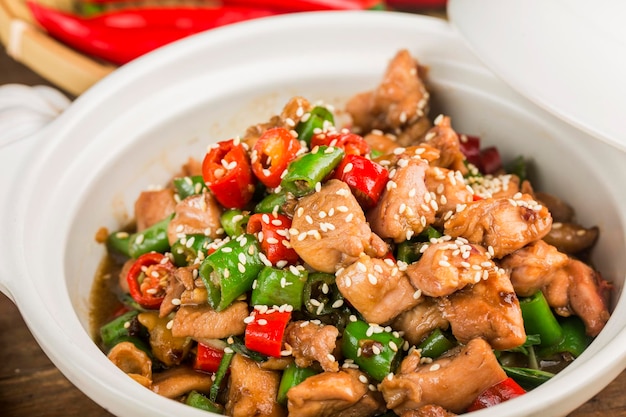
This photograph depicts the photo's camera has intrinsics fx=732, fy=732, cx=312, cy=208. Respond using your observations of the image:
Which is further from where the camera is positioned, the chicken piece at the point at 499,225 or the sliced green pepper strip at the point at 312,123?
the sliced green pepper strip at the point at 312,123

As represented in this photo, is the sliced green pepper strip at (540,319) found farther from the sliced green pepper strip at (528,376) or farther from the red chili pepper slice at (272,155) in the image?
the red chili pepper slice at (272,155)

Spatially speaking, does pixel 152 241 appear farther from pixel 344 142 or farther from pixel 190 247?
pixel 344 142

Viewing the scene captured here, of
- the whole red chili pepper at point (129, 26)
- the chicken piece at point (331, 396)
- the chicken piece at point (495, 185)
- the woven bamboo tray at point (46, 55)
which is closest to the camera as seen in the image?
the chicken piece at point (331, 396)

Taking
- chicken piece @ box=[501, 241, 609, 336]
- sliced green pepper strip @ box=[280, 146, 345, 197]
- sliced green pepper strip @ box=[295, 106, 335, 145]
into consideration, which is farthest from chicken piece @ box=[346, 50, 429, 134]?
chicken piece @ box=[501, 241, 609, 336]

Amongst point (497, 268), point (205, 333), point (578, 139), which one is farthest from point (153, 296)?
point (578, 139)

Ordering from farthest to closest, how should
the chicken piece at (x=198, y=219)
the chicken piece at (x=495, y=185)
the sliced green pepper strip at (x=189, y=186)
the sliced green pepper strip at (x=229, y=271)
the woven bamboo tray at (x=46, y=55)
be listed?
the woven bamboo tray at (x=46, y=55) < the sliced green pepper strip at (x=189, y=186) < the chicken piece at (x=495, y=185) < the chicken piece at (x=198, y=219) < the sliced green pepper strip at (x=229, y=271)

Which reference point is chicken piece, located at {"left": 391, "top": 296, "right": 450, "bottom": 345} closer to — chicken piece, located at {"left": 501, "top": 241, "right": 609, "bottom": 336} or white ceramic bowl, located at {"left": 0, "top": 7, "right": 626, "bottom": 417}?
chicken piece, located at {"left": 501, "top": 241, "right": 609, "bottom": 336}

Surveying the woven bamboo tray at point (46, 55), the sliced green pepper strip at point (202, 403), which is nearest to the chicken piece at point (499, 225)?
the sliced green pepper strip at point (202, 403)
